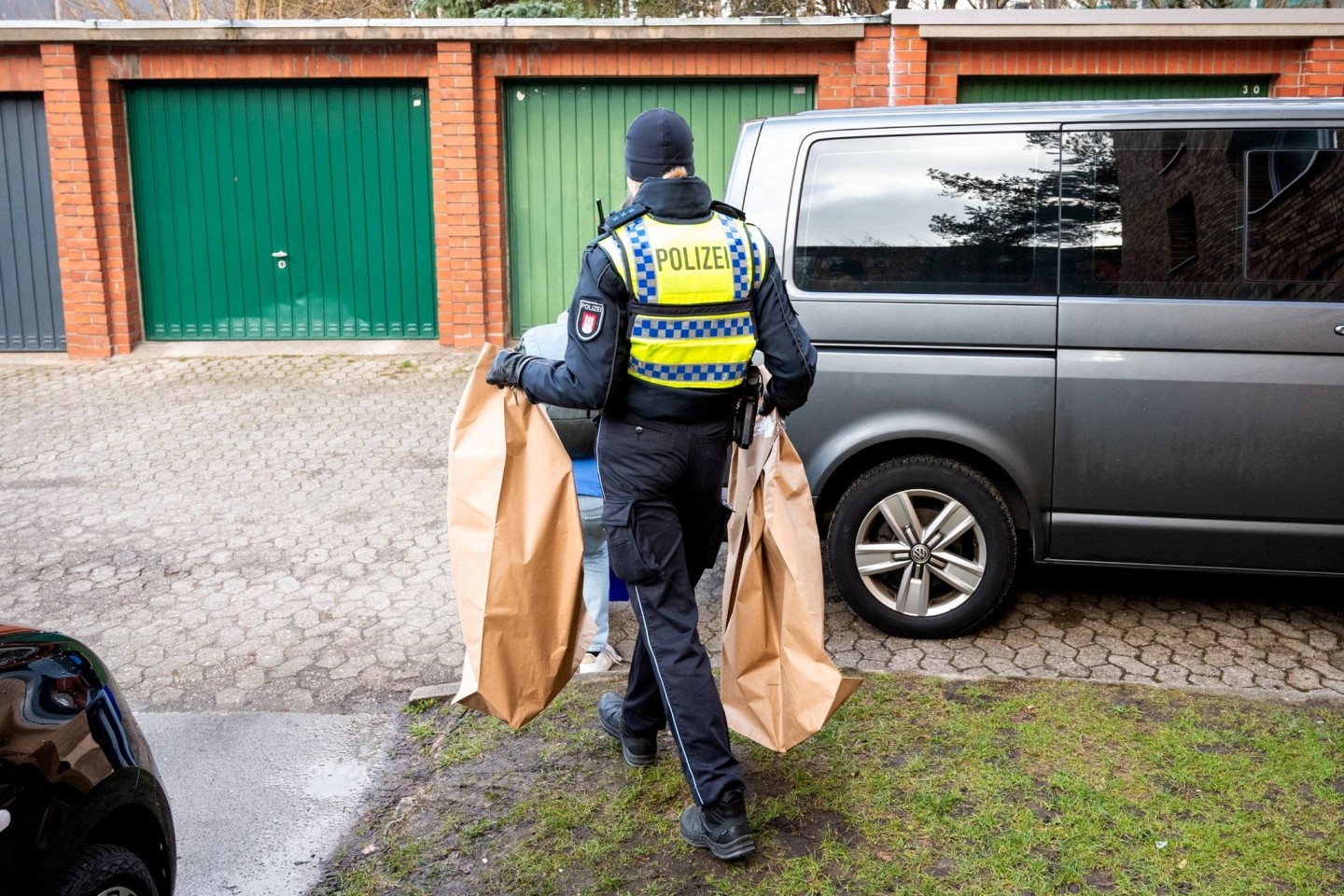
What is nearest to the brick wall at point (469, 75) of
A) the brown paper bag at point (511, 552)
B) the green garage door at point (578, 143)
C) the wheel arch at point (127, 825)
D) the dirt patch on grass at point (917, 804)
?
the green garage door at point (578, 143)

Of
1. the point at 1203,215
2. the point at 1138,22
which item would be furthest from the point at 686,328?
the point at 1138,22

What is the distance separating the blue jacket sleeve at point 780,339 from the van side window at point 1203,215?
70.6 inches

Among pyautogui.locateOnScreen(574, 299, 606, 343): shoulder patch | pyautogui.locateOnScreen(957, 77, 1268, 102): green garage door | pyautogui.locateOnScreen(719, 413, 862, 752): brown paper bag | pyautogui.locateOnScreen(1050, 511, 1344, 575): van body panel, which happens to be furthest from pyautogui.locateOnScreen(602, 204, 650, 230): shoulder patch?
pyautogui.locateOnScreen(957, 77, 1268, 102): green garage door

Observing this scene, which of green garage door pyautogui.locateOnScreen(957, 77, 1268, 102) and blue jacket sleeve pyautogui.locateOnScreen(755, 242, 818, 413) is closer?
blue jacket sleeve pyautogui.locateOnScreen(755, 242, 818, 413)

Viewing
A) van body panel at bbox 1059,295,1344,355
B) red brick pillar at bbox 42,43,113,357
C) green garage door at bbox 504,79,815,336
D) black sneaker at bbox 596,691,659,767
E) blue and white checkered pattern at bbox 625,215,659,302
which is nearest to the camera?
blue and white checkered pattern at bbox 625,215,659,302

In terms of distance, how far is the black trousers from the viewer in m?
3.51

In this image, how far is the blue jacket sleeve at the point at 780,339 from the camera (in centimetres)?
357

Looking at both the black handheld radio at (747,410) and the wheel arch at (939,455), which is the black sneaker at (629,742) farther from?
the wheel arch at (939,455)

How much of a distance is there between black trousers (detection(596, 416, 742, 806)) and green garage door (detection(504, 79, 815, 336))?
8.45 meters

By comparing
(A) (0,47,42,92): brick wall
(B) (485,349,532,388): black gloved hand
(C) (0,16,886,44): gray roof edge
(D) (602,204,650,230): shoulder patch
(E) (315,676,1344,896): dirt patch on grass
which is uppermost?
(C) (0,16,886,44): gray roof edge

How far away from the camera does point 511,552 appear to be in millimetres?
3660

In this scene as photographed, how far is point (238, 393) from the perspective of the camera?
35.0ft

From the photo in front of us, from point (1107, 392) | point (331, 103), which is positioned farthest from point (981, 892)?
point (331, 103)

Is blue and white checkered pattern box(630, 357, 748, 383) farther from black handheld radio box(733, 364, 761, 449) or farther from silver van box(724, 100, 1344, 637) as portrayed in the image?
silver van box(724, 100, 1344, 637)
